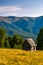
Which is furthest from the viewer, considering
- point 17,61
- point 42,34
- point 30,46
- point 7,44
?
point 7,44

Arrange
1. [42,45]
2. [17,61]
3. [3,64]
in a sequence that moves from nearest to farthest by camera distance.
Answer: [3,64]
[17,61]
[42,45]

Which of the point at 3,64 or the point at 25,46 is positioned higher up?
the point at 3,64

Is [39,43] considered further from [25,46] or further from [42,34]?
[25,46]

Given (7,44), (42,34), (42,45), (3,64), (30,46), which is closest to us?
(3,64)

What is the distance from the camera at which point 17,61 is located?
18578mm

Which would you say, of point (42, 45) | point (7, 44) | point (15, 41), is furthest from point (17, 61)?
point (15, 41)

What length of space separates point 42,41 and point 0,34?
42.1 metres

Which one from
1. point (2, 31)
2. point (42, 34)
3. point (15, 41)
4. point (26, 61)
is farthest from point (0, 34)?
point (26, 61)

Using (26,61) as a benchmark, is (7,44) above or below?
below

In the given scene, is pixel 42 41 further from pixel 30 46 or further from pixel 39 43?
pixel 30 46

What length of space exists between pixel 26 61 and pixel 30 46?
66976mm

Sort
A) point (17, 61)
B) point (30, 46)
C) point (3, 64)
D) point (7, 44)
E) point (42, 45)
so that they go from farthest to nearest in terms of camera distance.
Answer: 1. point (7, 44)
2. point (42, 45)
3. point (30, 46)
4. point (17, 61)
5. point (3, 64)

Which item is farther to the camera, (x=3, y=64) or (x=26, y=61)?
(x=26, y=61)

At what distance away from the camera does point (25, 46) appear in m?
88.6
